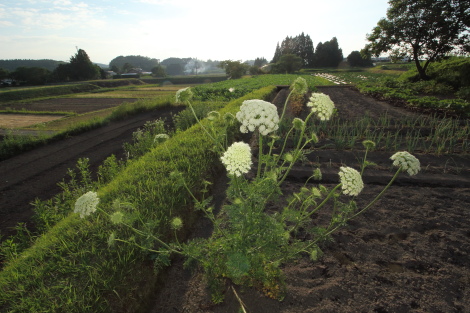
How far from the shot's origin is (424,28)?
21828mm

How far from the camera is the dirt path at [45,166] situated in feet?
18.4

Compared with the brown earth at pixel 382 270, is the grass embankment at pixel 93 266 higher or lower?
higher

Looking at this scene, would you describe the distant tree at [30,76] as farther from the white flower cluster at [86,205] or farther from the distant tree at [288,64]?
the white flower cluster at [86,205]

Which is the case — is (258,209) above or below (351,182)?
below

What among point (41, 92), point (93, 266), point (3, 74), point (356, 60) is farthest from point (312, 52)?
point (93, 266)

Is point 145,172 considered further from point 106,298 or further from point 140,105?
point 140,105

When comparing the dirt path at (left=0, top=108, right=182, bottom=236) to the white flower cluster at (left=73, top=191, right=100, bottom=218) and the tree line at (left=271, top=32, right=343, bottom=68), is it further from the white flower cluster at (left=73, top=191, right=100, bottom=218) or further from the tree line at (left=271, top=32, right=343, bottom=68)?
the tree line at (left=271, top=32, right=343, bottom=68)

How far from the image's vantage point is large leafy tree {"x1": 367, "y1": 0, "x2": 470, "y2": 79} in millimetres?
20594

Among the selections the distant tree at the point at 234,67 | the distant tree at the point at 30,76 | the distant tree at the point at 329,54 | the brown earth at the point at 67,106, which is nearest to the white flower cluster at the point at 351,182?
the brown earth at the point at 67,106

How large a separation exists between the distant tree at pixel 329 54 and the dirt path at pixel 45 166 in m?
78.3

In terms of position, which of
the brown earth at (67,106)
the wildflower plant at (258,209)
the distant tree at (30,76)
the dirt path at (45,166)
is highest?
the distant tree at (30,76)

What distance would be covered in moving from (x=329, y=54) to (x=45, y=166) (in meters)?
84.8

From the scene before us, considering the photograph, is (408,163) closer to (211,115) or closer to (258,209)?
(258,209)

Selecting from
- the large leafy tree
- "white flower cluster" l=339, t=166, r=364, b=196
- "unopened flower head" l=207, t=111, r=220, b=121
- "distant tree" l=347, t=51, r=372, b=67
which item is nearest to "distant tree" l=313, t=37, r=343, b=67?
"distant tree" l=347, t=51, r=372, b=67
